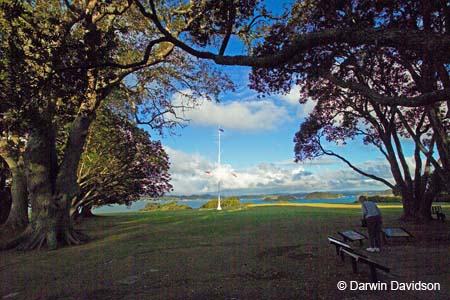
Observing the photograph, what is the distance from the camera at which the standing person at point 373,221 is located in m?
8.84

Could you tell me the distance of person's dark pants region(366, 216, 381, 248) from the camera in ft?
29.0

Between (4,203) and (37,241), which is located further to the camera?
(4,203)

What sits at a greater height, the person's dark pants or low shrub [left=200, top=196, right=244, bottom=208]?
the person's dark pants

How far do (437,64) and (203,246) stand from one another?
32.2 feet

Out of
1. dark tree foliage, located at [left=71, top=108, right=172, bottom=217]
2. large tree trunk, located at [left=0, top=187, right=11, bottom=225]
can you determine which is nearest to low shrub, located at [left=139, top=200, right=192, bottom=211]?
dark tree foliage, located at [left=71, top=108, right=172, bottom=217]

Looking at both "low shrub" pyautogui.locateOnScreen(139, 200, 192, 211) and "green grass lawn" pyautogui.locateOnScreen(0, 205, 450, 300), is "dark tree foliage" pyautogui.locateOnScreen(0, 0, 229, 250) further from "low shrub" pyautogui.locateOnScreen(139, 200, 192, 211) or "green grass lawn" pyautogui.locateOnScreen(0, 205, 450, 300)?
"low shrub" pyautogui.locateOnScreen(139, 200, 192, 211)

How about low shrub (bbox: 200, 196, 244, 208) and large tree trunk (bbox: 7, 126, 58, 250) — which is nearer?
large tree trunk (bbox: 7, 126, 58, 250)

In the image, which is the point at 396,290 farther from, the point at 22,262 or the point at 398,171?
the point at 398,171

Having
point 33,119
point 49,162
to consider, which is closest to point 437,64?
point 33,119

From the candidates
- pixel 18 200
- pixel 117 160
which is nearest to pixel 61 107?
pixel 18 200

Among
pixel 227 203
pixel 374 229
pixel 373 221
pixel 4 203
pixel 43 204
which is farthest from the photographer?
pixel 227 203

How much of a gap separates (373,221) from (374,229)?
35cm

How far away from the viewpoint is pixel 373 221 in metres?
8.84

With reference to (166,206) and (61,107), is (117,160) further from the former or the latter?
(166,206)
